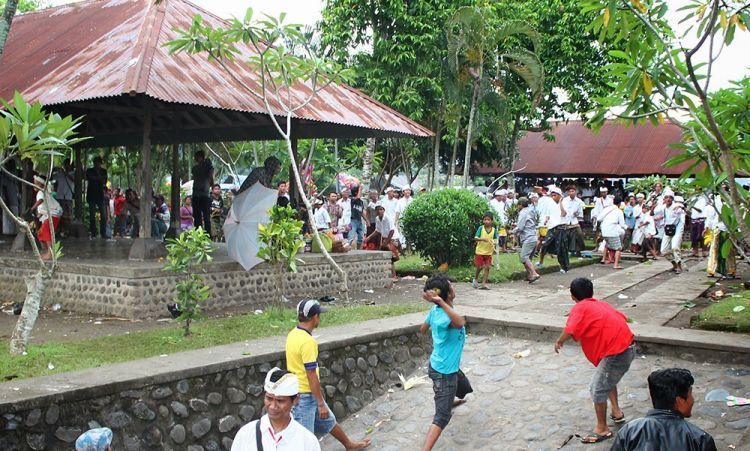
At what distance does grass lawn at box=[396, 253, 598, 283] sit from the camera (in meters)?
14.2

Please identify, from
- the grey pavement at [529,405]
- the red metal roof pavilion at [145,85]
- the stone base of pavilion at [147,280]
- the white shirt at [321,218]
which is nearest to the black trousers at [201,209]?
the red metal roof pavilion at [145,85]

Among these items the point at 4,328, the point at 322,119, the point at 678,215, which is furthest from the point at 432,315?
the point at 678,215

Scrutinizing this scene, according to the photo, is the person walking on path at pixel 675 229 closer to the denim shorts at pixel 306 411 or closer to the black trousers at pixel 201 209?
the black trousers at pixel 201 209

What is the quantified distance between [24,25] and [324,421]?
13.6 m

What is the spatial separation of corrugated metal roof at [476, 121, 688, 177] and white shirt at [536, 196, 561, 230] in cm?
1261

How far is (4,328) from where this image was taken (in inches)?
350

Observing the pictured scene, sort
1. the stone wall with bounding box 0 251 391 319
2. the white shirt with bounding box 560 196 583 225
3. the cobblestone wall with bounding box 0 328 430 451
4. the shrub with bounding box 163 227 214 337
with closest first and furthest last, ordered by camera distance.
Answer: the cobblestone wall with bounding box 0 328 430 451 → the shrub with bounding box 163 227 214 337 → the stone wall with bounding box 0 251 391 319 → the white shirt with bounding box 560 196 583 225

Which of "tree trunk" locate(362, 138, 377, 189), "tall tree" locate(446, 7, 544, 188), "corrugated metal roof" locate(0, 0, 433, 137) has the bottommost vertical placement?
"tree trunk" locate(362, 138, 377, 189)

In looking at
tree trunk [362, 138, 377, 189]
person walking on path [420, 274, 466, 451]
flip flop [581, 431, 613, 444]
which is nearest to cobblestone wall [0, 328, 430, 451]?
person walking on path [420, 274, 466, 451]

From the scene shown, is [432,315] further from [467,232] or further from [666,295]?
[467,232]

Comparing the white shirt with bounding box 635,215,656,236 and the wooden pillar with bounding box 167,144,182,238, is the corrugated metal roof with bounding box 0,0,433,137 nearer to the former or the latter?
the wooden pillar with bounding box 167,144,182,238

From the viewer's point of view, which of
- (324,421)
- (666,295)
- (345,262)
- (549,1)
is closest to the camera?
(324,421)

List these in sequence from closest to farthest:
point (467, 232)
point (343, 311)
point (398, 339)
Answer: point (398, 339)
point (343, 311)
point (467, 232)

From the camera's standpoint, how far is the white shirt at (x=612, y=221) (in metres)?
16.3
